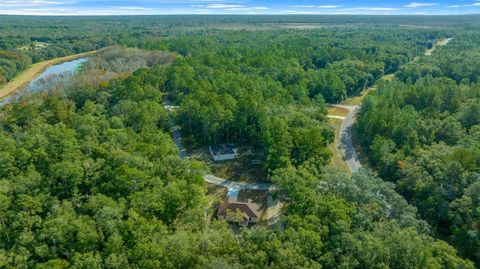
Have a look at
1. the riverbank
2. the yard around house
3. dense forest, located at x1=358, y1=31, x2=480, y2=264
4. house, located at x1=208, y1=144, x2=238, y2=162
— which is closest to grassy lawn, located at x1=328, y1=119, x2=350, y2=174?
dense forest, located at x1=358, y1=31, x2=480, y2=264

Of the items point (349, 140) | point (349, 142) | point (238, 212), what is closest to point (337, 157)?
point (349, 142)

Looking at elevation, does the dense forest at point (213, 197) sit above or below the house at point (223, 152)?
above

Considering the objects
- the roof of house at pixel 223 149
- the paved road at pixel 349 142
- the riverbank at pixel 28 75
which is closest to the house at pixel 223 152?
the roof of house at pixel 223 149

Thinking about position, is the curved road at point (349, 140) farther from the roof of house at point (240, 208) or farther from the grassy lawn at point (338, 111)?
the roof of house at point (240, 208)

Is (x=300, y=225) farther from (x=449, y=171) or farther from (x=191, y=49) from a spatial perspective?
(x=191, y=49)

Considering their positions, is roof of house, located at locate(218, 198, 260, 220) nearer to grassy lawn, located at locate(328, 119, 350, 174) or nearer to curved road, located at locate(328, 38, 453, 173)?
grassy lawn, located at locate(328, 119, 350, 174)
